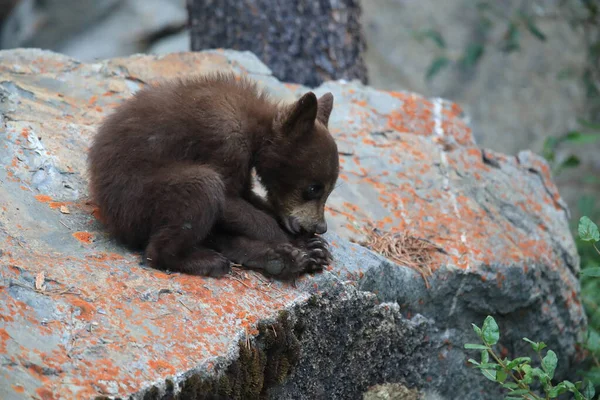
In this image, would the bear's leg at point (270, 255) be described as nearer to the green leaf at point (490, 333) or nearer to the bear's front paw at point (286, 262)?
the bear's front paw at point (286, 262)

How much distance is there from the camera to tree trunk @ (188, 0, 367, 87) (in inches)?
290

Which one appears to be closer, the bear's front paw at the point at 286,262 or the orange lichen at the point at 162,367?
the orange lichen at the point at 162,367

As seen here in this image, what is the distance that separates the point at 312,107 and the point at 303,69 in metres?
3.09

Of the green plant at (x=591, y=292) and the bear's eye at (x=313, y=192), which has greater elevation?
the bear's eye at (x=313, y=192)

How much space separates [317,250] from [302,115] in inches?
30.8

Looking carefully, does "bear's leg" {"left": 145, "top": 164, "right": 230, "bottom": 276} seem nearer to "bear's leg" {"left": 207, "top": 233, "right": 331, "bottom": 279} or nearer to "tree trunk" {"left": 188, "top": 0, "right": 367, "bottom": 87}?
"bear's leg" {"left": 207, "top": 233, "right": 331, "bottom": 279}

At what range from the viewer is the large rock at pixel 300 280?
3.26 m

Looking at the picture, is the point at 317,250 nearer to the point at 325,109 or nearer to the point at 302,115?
the point at 302,115

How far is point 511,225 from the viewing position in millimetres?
5875

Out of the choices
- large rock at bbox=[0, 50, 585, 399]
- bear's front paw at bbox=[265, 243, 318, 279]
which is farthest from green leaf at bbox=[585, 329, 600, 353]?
bear's front paw at bbox=[265, 243, 318, 279]

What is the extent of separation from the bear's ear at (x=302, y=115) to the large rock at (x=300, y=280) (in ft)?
2.55

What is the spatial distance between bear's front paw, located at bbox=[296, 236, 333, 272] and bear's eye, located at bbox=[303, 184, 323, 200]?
246mm

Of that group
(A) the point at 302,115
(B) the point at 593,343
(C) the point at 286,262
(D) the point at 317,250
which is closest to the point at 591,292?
(B) the point at 593,343

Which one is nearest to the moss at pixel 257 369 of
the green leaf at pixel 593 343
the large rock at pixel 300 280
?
the large rock at pixel 300 280
